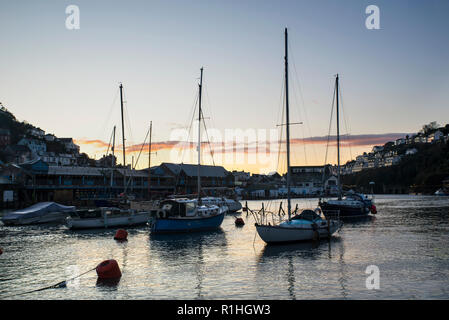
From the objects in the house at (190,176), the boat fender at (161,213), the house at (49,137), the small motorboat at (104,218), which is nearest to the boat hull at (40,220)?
the small motorboat at (104,218)

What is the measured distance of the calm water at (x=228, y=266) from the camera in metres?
18.7

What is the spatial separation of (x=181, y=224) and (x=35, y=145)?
12608 centimetres

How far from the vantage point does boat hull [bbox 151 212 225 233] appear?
40.4 m

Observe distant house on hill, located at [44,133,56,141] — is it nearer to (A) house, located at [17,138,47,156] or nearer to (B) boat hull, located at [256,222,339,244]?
(A) house, located at [17,138,47,156]

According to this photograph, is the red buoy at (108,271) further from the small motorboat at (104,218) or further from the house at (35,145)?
the house at (35,145)

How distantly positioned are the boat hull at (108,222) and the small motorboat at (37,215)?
8.71m

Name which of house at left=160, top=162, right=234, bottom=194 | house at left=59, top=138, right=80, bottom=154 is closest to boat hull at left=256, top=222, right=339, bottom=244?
house at left=160, top=162, right=234, bottom=194

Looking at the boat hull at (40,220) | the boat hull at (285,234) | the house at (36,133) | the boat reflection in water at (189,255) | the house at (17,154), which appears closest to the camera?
the boat reflection in water at (189,255)

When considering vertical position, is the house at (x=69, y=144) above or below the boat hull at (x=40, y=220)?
above

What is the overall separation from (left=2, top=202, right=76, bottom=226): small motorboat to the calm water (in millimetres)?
11541

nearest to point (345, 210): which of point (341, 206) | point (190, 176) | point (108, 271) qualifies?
point (341, 206)

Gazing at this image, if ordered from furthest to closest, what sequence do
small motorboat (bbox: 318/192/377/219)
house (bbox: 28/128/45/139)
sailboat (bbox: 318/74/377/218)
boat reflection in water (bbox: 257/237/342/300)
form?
1. house (bbox: 28/128/45/139)
2. small motorboat (bbox: 318/192/377/219)
3. sailboat (bbox: 318/74/377/218)
4. boat reflection in water (bbox: 257/237/342/300)
